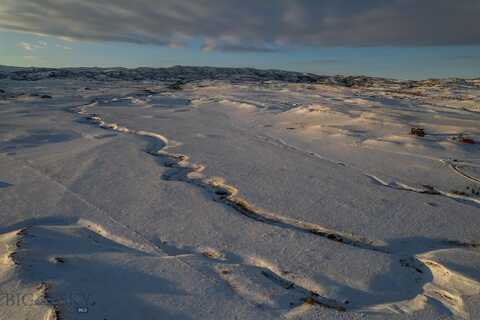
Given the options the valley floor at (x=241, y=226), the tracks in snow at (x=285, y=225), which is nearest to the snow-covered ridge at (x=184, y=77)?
the valley floor at (x=241, y=226)

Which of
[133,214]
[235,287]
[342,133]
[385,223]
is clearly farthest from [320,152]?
[235,287]

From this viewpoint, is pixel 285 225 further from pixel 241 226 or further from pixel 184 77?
pixel 184 77

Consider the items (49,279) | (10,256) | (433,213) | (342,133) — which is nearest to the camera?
(49,279)

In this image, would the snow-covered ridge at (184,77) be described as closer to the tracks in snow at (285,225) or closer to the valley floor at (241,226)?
the valley floor at (241,226)

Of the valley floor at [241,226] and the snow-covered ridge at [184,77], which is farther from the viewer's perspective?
the snow-covered ridge at [184,77]

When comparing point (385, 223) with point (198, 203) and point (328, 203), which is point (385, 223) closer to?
point (328, 203)

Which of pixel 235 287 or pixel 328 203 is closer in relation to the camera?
pixel 235 287

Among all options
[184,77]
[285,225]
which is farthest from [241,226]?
[184,77]

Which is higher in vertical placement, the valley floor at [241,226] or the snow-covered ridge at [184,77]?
the snow-covered ridge at [184,77]

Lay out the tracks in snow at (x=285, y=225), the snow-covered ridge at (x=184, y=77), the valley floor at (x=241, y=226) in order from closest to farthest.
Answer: the valley floor at (x=241, y=226), the tracks in snow at (x=285, y=225), the snow-covered ridge at (x=184, y=77)

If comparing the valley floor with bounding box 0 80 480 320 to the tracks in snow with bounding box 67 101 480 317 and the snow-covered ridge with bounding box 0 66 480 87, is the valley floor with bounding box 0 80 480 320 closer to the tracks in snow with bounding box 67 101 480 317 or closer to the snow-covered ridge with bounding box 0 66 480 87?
the tracks in snow with bounding box 67 101 480 317

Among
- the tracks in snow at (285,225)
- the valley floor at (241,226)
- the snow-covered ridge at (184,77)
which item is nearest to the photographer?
the valley floor at (241,226)
